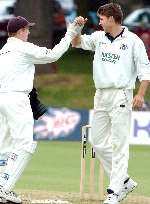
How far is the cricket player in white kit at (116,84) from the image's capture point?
33.3 feet

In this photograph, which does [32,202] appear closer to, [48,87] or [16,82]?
[16,82]

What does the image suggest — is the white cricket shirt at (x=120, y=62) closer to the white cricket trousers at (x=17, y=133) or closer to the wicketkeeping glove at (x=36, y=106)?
the wicketkeeping glove at (x=36, y=106)

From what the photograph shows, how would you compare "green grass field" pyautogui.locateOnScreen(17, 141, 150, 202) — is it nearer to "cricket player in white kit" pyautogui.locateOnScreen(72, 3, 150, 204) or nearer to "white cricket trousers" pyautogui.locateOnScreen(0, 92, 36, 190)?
"cricket player in white kit" pyautogui.locateOnScreen(72, 3, 150, 204)

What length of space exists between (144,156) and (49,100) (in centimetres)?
791

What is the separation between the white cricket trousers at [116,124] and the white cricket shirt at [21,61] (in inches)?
24.6

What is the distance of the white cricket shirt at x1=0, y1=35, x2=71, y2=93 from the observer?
10.1 meters

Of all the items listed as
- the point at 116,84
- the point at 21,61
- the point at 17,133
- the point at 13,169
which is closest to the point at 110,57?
the point at 116,84

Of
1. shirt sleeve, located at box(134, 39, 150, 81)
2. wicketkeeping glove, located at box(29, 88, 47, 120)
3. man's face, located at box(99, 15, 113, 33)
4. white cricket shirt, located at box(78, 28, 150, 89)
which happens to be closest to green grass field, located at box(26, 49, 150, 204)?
wicketkeeping glove, located at box(29, 88, 47, 120)

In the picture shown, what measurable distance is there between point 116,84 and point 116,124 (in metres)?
0.39

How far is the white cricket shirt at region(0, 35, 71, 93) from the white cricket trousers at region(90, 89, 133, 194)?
62cm

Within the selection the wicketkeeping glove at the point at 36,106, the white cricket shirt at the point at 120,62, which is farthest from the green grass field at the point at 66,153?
the white cricket shirt at the point at 120,62

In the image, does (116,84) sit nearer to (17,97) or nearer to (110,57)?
(110,57)

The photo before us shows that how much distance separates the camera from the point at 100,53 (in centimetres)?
1024

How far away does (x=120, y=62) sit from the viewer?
1014 cm
